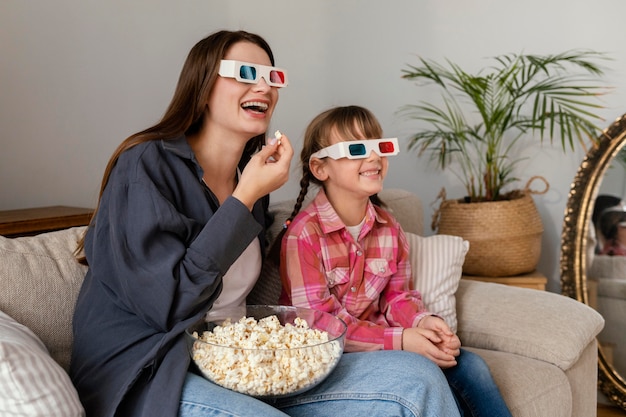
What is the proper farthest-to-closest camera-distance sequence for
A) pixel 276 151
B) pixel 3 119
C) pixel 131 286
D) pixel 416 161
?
pixel 416 161 → pixel 3 119 → pixel 276 151 → pixel 131 286

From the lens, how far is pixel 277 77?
1666 mm

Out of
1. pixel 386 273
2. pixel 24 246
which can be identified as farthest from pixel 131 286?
pixel 386 273

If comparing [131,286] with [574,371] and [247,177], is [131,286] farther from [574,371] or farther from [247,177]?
[574,371]

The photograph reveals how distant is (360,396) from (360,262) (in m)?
0.53

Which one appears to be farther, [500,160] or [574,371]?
[500,160]

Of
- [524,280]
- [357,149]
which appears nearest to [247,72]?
[357,149]

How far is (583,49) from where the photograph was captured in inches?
116

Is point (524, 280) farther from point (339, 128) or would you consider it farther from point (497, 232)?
point (339, 128)

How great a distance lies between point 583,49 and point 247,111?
1.78m

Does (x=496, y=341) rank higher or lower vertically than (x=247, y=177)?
lower

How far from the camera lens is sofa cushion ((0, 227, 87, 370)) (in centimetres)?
153

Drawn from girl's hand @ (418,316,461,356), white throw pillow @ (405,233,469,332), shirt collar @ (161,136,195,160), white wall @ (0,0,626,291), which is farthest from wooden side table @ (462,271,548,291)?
shirt collar @ (161,136,195,160)

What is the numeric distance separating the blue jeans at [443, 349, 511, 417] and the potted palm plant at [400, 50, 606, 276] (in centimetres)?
108

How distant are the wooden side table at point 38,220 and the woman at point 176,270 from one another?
1.66ft
